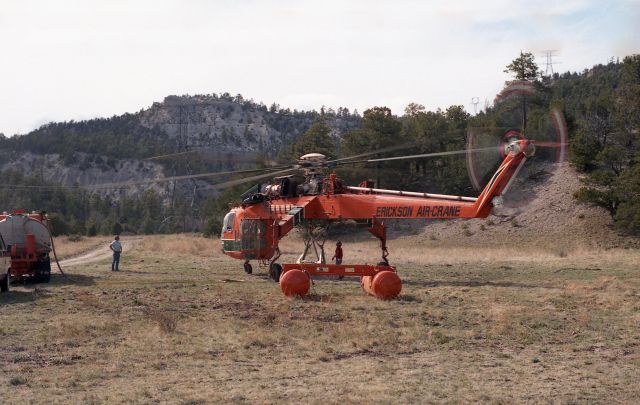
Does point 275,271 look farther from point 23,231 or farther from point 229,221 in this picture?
point 23,231

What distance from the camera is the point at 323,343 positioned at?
45.6 feet

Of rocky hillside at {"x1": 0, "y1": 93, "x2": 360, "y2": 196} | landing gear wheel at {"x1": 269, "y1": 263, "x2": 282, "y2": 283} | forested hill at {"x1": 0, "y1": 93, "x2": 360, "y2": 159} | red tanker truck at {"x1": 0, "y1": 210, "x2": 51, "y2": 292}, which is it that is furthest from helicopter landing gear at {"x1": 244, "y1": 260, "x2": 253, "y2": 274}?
forested hill at {"x1": 0, "y1": 93, "x2": 360, "y2": 159}

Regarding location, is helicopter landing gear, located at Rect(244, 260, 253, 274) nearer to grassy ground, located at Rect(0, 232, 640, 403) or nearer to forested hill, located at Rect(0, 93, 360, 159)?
grassy ground, located at Rect(0, 232, 640, 403)

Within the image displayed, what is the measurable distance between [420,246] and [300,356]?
145 feet

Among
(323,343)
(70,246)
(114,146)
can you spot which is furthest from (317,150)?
(114,146)

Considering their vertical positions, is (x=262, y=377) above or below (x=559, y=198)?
below

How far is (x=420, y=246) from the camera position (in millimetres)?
56156

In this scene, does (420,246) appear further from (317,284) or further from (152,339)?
(152,339)

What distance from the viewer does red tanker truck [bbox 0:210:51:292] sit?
2680cm

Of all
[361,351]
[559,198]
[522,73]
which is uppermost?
[522,73]

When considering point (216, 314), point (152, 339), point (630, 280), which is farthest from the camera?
point (630, 280)

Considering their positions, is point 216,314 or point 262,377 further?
point 216,314

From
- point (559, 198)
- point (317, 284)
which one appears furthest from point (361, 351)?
point (559, 198)

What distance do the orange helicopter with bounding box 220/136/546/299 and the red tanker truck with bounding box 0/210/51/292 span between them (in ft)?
23.3
